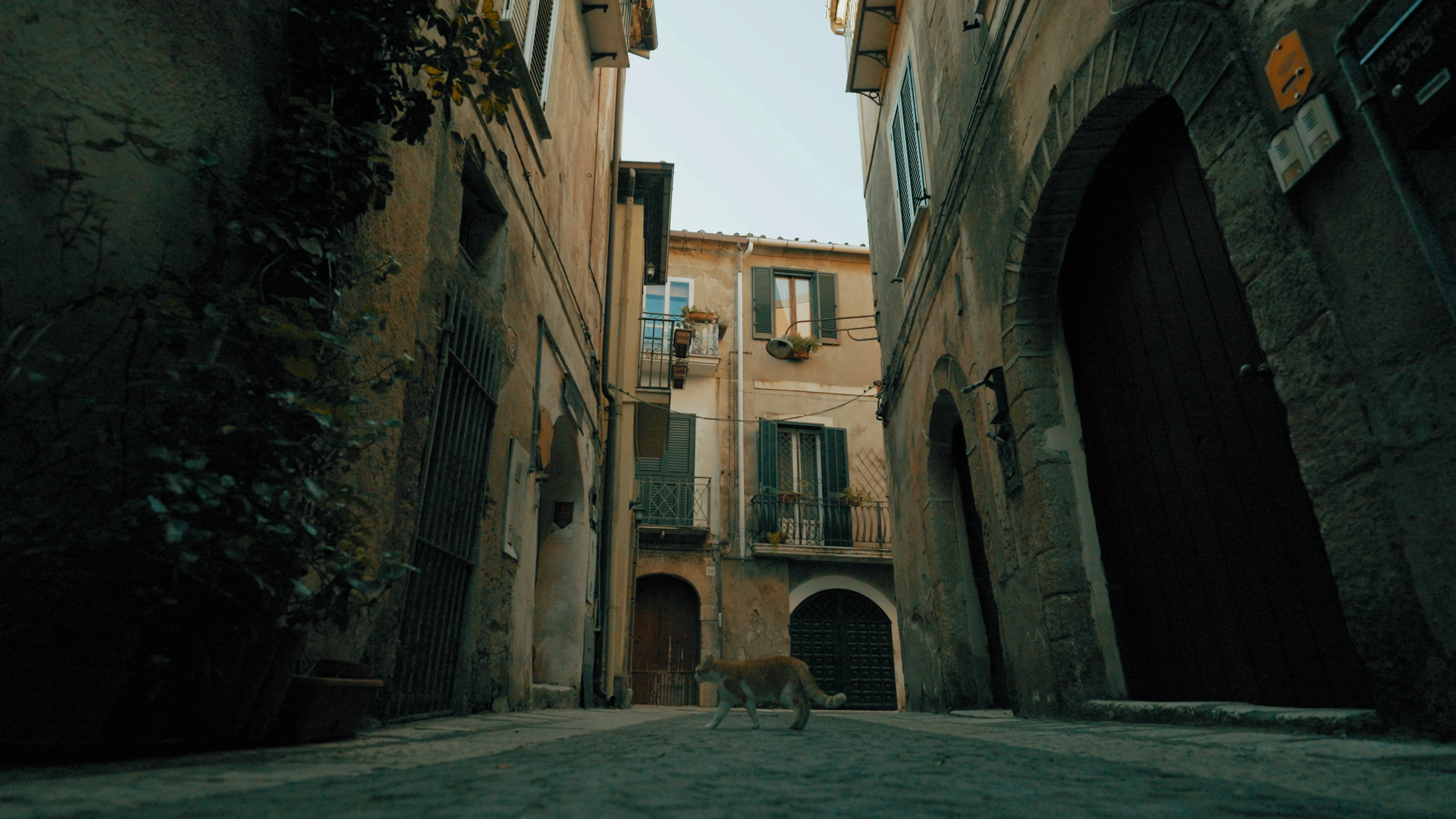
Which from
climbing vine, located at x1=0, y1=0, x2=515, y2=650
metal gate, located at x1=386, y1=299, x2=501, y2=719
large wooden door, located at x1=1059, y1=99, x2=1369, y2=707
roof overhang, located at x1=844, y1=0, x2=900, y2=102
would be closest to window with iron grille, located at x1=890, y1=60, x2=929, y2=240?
roof overhang, located at x1=844, y1=0, x2=900, y2=102

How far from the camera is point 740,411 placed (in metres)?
14.7

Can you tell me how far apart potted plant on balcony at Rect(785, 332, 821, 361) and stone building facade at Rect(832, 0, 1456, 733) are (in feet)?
28.3

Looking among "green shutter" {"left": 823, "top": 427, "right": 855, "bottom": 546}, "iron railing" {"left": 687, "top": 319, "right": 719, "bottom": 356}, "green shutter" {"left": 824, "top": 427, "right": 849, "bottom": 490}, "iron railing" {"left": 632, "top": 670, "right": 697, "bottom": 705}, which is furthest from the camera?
"iron railing" {"left": 687, "top": 319, "right": 719, "bottom": 356}

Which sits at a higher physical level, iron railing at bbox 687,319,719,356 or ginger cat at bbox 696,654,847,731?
iron railing at bbox 687,319,719,356

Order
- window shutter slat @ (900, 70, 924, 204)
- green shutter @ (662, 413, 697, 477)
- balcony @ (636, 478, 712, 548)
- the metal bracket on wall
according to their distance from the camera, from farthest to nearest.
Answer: green shutter @ (662, 413, 697, 477) → balcony @ (636, 478, 712, 548) → window shutter slat @ (900, 70, 924, 204) → the metal bracket on wall

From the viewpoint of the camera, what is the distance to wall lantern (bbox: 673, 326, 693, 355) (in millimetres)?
13227

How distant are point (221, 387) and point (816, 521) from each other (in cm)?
1268

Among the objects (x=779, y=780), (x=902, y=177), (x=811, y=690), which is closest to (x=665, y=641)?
(x=902, y=177)

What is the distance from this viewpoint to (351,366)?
2305mm

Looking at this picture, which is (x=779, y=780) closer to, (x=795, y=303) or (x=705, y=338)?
(x=705, y=338)

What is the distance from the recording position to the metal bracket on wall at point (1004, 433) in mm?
4484

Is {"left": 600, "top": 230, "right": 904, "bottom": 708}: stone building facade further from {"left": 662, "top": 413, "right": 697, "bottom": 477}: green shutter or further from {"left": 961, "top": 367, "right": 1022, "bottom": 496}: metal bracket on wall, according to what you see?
{"left": 961, "top": 367, "right": 1022, "bottom": 496}: metal bracket on wall

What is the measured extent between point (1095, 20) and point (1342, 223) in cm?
191

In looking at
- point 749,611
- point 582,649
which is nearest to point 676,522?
point 749,611
